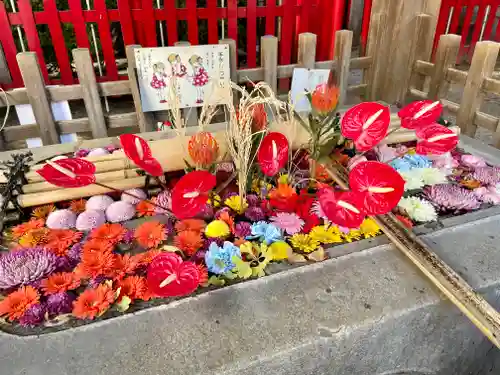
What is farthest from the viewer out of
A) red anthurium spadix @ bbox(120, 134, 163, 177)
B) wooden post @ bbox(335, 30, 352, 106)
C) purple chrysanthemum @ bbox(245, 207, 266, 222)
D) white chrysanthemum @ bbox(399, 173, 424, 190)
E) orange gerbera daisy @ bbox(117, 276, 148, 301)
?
wooden post @ bbox(335, 30, 352, 106)

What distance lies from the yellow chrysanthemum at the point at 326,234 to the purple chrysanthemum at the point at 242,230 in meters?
0.25

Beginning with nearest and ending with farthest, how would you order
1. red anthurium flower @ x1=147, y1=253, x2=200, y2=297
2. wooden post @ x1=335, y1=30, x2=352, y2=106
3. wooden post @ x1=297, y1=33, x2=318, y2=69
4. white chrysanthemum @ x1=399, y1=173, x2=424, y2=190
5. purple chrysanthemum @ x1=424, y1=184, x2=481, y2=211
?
red anthurium flower @ x1=147, y1=253, x2=200, y2=297, purple chrysanthemum @ x1=424, y1=184, x2=481, y2=211, white chrysanthemum @ x1=399, y1=173, x2=424, y2=190, wooden post @ x1=297, y1=33, x2=318, y2=69, wooden post @ x1=335, y1=30, x2=352, y2=106

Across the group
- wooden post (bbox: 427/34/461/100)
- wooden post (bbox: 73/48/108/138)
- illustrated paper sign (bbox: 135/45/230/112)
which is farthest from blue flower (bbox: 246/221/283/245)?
wooden post (bbox: 427/34/461/100)

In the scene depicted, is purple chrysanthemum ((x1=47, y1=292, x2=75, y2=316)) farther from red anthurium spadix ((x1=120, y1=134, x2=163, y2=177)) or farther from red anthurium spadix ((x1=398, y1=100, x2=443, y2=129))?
red anthurium spadix ((x1=398, y1=100, x2=443, y2=129))

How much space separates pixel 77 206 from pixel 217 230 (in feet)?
2.23

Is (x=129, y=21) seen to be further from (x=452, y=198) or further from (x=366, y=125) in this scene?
(x=452, y=198)

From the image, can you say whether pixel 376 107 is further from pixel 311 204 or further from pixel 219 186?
pixel 219 186

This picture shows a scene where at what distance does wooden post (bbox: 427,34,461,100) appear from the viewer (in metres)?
2.71

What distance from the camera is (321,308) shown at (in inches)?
48.3

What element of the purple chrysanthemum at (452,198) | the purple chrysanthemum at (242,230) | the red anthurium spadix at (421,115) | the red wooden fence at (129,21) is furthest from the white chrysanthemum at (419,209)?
the red wooden fence at (129,21)

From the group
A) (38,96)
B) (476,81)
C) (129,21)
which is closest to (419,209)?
(476,81)

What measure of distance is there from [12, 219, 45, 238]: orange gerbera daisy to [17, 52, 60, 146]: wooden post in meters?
1.11

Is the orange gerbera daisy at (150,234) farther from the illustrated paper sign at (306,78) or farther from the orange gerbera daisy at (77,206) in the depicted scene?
the illustrated paper sign at (306,78)

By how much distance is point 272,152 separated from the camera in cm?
152
